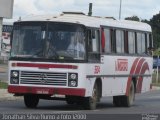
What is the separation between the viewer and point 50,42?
24.5 metres

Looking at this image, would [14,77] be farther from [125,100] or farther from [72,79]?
[125,100]

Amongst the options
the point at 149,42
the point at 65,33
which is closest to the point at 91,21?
the point at 65,33

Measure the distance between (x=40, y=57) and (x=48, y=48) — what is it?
36 cm

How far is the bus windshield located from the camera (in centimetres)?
2430

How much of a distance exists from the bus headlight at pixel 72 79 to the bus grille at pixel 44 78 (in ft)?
0.41

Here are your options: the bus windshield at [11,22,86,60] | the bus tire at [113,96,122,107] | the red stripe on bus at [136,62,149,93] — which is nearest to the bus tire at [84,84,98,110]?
the bus windshield at [11,22,86,60]

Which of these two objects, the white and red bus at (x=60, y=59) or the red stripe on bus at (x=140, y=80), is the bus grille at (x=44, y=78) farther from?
the red stripe on bus at (x=140, y=80)

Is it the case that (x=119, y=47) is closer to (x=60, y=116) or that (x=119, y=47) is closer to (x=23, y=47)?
(x=23, y=47)

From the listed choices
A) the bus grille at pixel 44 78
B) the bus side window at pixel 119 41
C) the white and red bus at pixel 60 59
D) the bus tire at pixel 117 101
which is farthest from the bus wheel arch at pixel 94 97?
the bus tire at pixel 117 101

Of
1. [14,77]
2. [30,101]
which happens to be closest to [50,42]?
[14,77]

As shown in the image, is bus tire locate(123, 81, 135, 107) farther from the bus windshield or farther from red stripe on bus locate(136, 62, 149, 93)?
the bus windshield

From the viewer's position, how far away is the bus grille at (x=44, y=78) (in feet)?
79.5

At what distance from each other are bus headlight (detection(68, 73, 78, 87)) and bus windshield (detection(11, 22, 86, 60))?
51cm

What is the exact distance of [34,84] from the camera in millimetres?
24422
